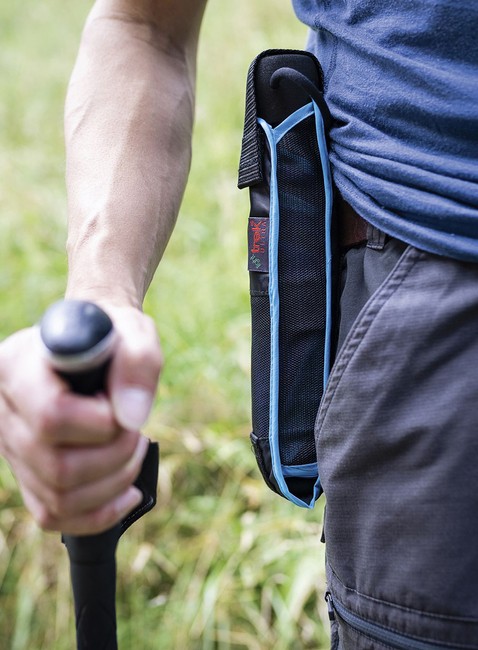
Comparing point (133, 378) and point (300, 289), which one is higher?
point (133, 378)

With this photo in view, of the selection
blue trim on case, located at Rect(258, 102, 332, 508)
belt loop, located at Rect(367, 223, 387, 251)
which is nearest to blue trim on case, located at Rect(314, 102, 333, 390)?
blue trim on case, located at Rect(258, 102, 332, 508)

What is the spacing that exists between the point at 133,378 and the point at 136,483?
0.91ft

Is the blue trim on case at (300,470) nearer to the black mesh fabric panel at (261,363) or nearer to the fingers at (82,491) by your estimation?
the black mesh fabric panel at (261,363)

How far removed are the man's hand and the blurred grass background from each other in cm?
184

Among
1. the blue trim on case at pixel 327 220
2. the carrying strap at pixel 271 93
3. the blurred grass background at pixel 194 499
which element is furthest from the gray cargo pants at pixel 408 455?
the blurred grass background at pixel 194 499

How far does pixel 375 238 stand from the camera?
98 cm

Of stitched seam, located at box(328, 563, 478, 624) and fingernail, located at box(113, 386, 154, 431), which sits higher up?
fingernail, located at box(113, 386, 154, 431)

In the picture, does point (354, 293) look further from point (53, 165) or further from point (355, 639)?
point (53, 165)

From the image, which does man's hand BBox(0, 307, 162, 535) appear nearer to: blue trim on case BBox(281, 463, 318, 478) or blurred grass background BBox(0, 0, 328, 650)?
blue trim on case BBox(281, 463, 318, 478)

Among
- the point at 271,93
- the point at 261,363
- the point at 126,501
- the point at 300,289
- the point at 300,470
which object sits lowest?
the point at 300,470

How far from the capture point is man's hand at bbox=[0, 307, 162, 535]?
620 millimetres

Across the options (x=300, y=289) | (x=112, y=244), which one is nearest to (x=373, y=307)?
(x=300, y=289)

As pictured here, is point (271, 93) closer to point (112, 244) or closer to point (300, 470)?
point (112, 244)

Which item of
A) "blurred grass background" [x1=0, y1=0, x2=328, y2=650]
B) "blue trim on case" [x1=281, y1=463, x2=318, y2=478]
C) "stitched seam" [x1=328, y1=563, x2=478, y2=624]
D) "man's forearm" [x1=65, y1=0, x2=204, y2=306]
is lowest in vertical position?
"blurred grass background" [x1=0, y1=0, x2=328, y2=650]
